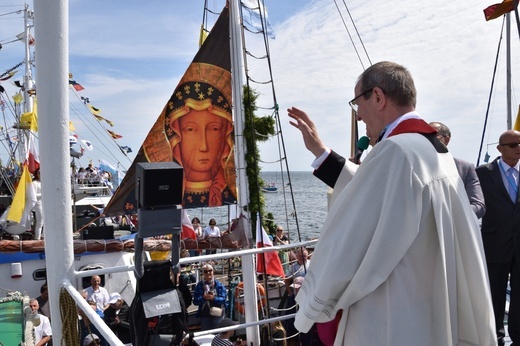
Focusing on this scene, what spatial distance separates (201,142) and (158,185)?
329 cm

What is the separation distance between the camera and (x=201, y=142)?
5.86m

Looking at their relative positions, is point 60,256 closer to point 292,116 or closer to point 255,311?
point 292,116

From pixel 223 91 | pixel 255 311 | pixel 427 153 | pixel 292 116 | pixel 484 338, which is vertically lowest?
pixel 255 311

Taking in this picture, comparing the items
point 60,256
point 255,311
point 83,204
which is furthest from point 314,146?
point 83,204

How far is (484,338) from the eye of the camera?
1790 millimetres

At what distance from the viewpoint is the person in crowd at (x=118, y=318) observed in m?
7.57

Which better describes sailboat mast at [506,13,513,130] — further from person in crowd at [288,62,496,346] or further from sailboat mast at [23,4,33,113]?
sailboat mast at [23,4,33,113]

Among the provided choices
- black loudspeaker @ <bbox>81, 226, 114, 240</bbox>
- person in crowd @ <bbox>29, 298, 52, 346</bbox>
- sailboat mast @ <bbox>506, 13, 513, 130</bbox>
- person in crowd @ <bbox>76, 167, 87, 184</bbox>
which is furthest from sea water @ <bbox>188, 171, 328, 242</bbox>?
person in crowd @ <bbox>76, 167, 87, 184</bbox>

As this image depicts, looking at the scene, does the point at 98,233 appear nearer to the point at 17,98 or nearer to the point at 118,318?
the point at 118,318

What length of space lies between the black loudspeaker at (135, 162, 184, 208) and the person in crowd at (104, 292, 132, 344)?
500 cm

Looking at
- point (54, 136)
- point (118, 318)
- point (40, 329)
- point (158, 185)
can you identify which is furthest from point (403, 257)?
point (118, 318)

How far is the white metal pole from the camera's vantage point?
2.62 m

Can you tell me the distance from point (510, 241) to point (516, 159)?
0.64 m

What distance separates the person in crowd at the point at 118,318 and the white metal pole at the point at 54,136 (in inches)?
187
